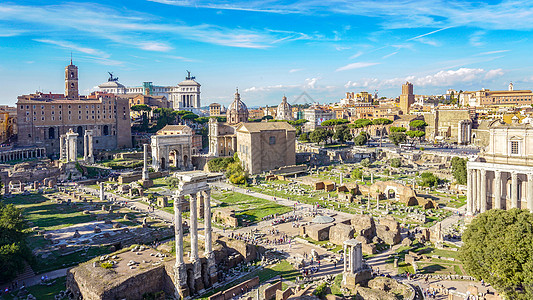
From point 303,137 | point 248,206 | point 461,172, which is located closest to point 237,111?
point 303,137

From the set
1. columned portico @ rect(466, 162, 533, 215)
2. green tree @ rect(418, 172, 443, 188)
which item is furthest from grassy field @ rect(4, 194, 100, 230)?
green tree @ rect(418, 172, 443, 188)

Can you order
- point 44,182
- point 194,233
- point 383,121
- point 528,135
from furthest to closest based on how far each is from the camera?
point 383,121
point 44,182
point 528,135
point 194,233

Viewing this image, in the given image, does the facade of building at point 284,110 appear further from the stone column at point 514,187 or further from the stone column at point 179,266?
the stone column at point 179,266

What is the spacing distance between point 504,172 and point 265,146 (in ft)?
115

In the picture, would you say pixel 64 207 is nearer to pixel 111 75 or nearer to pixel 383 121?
pixel 383 121

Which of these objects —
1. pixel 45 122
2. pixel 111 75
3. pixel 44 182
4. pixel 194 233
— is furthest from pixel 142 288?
pixel 111 75

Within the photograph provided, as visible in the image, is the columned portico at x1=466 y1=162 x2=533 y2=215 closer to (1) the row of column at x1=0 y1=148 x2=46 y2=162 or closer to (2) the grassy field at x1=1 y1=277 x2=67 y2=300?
(2) the grassy field at x1=1 y1=277 x2=67 y2=300

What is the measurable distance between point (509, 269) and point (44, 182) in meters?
53.3

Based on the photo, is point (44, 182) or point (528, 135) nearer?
point (528, 135)

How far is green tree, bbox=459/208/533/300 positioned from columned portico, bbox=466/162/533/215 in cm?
1279

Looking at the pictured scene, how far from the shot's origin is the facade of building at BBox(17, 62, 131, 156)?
3004 inches

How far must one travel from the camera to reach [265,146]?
204ft

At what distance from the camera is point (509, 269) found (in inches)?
755

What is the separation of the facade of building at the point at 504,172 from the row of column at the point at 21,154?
71.6 m
